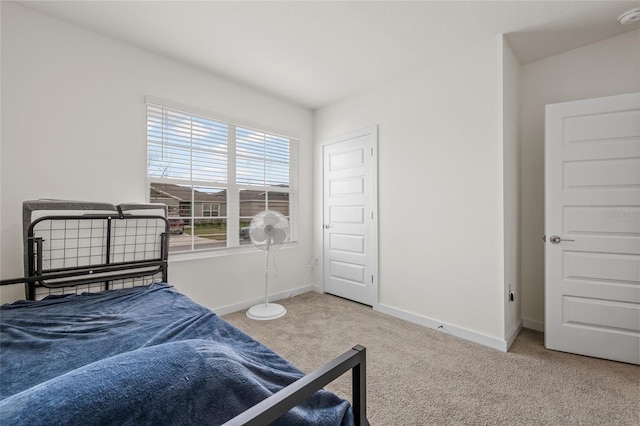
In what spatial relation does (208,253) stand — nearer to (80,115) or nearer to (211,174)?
(211,174)

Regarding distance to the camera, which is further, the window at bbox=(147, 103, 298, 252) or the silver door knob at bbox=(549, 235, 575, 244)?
the window at bbox=(147, 103, 298, 252)

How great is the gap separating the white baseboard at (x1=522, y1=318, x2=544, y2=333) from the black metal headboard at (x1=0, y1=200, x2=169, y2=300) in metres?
3.43

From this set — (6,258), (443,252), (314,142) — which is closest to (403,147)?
(443,252)

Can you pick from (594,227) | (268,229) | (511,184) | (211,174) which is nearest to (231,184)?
(211,174)

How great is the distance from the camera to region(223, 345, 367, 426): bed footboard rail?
A: 59cm

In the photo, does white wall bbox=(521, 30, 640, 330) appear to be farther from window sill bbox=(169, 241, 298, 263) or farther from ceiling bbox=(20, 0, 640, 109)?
window sill bbox=(169, 241, 298, 263)

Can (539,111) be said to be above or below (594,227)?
above

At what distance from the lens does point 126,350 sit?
1161 millimetres

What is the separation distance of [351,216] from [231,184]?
1507 mm

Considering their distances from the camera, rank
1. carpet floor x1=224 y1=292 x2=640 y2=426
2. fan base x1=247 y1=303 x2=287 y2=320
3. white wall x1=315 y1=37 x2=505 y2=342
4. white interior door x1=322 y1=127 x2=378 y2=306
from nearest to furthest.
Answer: carpet floor x1=224 y1=292 x2=640 y2=426
white wall x1=315 y1=37 x2=505 y2=342
fan base x1=247 y1=303 x2=287 y2=320
white interior door x1=322 y1=127 x2=378 y2=306

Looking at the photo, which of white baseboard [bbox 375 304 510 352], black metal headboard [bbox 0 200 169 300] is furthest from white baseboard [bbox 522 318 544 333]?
black metal headboard [bbox 0 200 169 300]

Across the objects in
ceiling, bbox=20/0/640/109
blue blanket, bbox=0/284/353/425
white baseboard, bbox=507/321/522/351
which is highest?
ceiling, bbox=20/0/640/109

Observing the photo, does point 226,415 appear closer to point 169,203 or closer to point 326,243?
point 169,203

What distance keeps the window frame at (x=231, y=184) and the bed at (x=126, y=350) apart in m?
0.46
